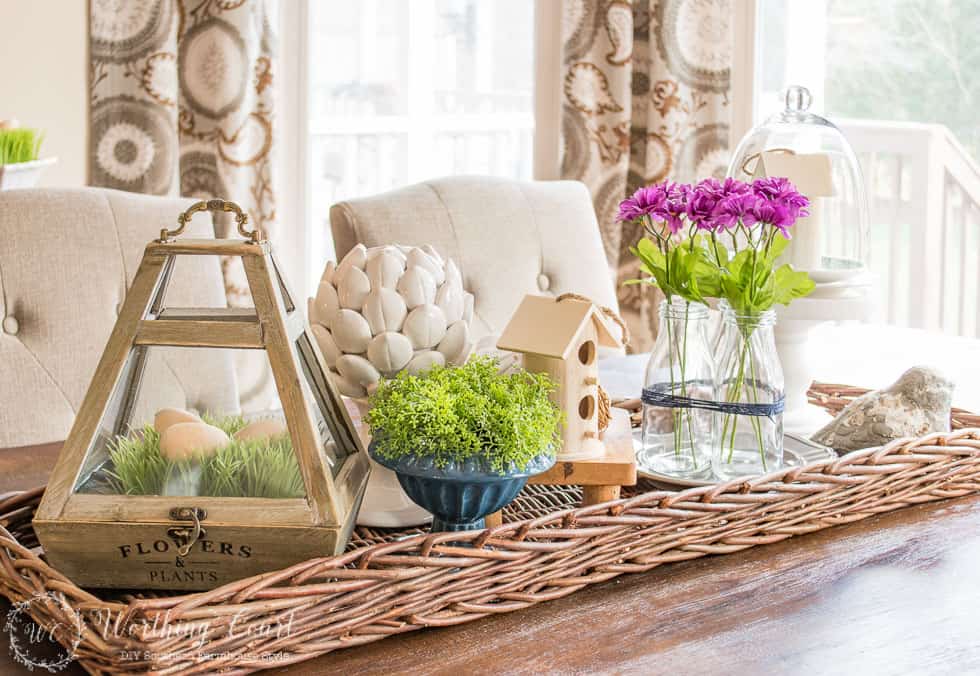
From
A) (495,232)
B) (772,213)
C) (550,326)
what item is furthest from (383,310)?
(495,232)

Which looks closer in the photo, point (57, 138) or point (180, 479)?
point (180, 479)

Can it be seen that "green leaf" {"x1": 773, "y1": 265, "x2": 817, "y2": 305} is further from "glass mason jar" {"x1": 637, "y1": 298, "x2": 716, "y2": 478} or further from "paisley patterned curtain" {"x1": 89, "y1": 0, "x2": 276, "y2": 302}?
"paisley patterned curtain" {"x1": 89, "y1": 0, "x2": 276, "y2": 302}

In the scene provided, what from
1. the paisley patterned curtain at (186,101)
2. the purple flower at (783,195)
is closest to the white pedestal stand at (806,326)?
the purple flower at (783,195)

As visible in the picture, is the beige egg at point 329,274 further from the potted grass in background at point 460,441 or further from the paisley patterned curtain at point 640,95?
the paisley patterned curtain at point 640,95

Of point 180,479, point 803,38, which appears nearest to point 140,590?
point 180,479

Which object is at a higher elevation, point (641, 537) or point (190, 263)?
point (190, 263)

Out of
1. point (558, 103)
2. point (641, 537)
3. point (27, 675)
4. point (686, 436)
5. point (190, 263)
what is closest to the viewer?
point (27, 675)

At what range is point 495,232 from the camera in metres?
2.09

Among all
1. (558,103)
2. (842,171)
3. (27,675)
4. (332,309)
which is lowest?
(27,675)

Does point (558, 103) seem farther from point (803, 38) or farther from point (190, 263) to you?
point (190, 263)

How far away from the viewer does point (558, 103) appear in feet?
10.3

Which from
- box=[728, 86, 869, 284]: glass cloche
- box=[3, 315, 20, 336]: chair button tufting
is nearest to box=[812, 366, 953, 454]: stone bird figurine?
box=[728, 86, 869, 284]: glass cloche

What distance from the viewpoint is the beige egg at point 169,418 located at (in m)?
0.87

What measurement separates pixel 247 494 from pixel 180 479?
0.17 feet
